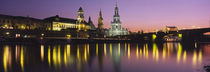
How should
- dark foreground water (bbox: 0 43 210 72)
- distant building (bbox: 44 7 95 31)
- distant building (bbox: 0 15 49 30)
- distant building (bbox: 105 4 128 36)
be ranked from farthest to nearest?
distant building (bbox: 105 4 128 36)
distant building (bbox: 44 7 95 31)
distant building (bbox: 0 15 49 30)
dark foreground water (bbox: 0 43 210 72)

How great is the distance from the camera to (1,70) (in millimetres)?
15445

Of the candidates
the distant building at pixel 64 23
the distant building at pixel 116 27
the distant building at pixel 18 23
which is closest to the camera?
the distant building at pixel 18 23

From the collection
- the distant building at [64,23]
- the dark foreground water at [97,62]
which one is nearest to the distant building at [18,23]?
the distant building at [64,23]

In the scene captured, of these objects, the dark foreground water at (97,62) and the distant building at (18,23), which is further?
the distant building at (18,23)

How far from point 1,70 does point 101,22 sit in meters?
164

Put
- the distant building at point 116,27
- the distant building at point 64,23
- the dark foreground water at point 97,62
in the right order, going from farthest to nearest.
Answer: the distant building at point 116,27 < the distant building at point 64,23 < the dark foreground water at point 97,62

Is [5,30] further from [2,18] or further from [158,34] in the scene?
[158,34]

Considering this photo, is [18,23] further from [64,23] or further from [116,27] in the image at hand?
[116,27]

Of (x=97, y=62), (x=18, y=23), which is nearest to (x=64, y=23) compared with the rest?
(x=18, y=23)

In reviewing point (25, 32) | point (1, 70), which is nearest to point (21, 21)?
point (25, 32)

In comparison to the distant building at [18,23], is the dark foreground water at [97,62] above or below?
below

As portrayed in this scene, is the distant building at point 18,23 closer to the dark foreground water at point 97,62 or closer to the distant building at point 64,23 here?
the distant building at point 64,23

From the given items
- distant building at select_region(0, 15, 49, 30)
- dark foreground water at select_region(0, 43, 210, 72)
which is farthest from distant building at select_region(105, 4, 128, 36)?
dark foreground water at select_region(0, 43, 210, 72)

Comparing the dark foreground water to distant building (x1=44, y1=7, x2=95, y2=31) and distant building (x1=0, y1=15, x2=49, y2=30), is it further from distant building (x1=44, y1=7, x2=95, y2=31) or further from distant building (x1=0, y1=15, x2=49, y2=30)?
distant building (x1=44, y1=7, x2=95, y2=31)
